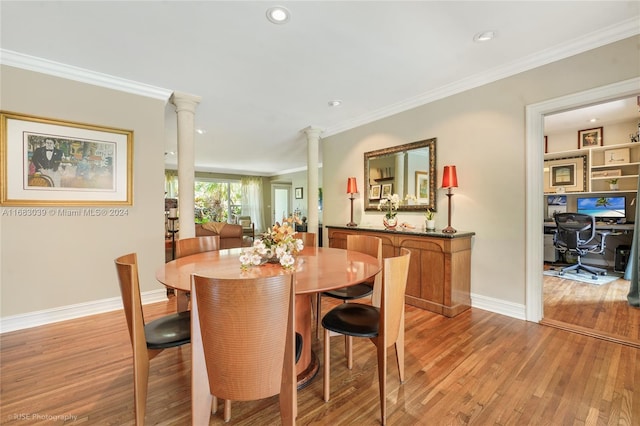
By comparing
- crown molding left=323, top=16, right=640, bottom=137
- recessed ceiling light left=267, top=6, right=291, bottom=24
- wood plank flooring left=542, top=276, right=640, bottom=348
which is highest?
recessed ceiling light left=267, top=6, right=291, bottom=24

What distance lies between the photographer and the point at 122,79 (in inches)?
115

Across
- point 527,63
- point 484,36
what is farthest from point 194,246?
point 527,63

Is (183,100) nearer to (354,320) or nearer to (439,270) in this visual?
(354,320)

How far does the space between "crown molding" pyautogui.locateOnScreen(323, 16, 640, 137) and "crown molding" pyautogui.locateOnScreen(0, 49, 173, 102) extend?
2825 millimetres

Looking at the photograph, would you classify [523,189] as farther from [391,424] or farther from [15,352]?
[15,352]

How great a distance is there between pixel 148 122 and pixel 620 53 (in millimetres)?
A: 4478

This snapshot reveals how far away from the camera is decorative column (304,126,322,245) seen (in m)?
4.59

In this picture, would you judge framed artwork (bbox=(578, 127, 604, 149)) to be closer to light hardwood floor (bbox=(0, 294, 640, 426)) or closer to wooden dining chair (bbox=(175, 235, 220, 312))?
light hardwood floor (bbox=(0, 294, 640, 426))

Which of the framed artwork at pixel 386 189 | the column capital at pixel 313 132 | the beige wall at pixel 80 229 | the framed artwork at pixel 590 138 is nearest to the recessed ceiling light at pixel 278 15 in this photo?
the beige wall at pixel 80 229

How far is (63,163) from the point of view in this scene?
2.72 meters

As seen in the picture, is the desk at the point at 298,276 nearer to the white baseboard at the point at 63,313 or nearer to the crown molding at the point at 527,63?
the white baseboard at the point at 63,313

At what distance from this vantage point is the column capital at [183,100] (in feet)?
10.8

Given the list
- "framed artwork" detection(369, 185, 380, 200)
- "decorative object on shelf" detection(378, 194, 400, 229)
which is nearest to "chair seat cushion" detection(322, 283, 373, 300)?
"decorative object on shelf" detection(378, 194, 400, 229)

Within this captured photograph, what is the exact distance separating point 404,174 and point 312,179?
5.18 feet
